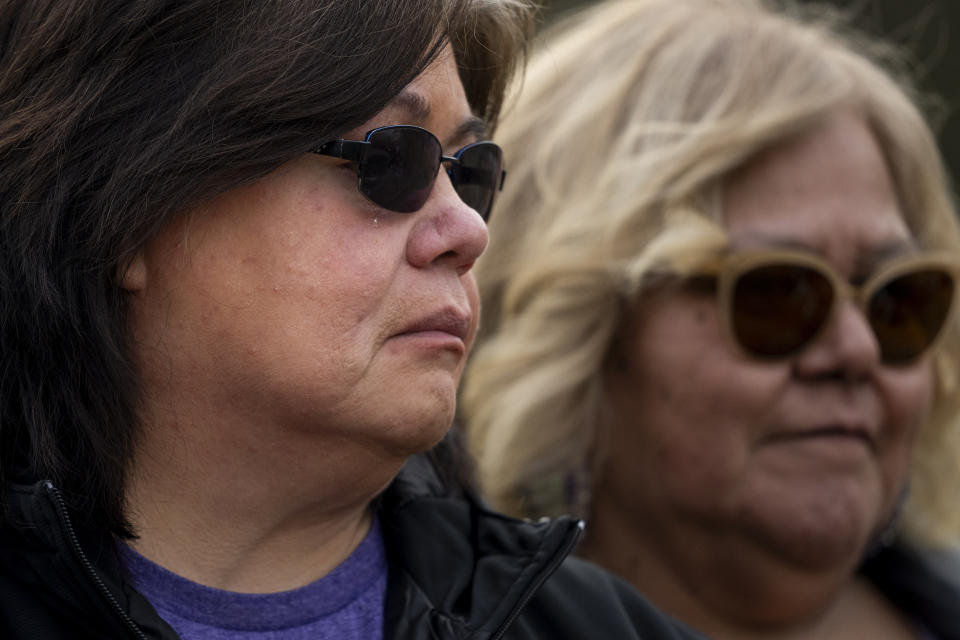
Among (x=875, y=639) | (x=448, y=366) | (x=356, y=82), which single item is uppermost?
(x=356, y=82)

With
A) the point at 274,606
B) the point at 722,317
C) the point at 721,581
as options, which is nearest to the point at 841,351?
the point at 722,317

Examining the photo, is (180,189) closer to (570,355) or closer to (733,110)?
(570,355)

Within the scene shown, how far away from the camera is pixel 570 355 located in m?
2.97

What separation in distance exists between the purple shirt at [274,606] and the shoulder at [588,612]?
0.24 meters

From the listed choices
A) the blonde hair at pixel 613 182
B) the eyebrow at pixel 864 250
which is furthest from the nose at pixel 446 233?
the eyebrow at pixel 864 250

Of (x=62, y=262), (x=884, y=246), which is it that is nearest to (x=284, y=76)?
(x=62, y=262)

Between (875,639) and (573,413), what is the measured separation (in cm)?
99

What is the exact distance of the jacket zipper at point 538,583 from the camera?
1823 mm

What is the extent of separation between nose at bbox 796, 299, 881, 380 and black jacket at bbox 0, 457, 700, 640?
2.94 ft

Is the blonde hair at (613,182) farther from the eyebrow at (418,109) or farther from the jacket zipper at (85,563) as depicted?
the jacket zipper at (85,563)

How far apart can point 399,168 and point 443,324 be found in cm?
24

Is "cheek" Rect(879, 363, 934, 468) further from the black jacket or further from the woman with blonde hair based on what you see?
the black jacket

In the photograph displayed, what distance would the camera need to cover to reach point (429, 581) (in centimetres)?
193

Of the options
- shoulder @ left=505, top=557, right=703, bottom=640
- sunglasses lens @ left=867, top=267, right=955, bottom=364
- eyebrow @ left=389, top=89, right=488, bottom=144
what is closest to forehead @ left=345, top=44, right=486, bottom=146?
eyebrow @ left=389, top=89, right=488, bottom=144
